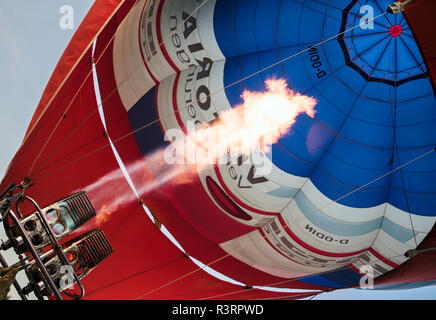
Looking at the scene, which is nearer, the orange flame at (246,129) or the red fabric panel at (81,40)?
the orange flame at (246,129)

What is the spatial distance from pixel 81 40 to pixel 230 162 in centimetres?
202

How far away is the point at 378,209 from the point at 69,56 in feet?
11.6

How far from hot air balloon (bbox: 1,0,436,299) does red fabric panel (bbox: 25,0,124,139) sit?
0.01 meters

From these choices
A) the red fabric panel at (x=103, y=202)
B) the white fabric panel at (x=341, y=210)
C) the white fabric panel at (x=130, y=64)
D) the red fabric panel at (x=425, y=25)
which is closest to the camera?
the red fabric panel at (x=425, y=25)

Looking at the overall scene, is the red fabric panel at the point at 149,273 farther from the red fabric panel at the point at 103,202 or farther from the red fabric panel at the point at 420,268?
the red fabric panel at the point at 420,268

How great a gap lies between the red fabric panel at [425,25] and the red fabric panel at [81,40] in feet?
9.58

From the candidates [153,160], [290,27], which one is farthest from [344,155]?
[153,160]

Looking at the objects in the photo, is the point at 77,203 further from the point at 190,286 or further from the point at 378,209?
the point at 378,209

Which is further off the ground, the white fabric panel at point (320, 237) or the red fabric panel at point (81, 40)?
the red fabric panel at point (81, 40)

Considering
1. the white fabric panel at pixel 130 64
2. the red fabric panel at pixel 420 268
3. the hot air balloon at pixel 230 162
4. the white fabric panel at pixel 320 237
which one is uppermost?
the white fabric panel at pixel 130 64

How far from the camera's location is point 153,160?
4.74 m

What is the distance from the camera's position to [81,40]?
3.89 metres

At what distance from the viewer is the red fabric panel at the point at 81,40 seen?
387 cm

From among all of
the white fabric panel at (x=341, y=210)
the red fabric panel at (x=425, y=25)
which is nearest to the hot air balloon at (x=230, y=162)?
the white fabric panel at (x=341, y=210)
